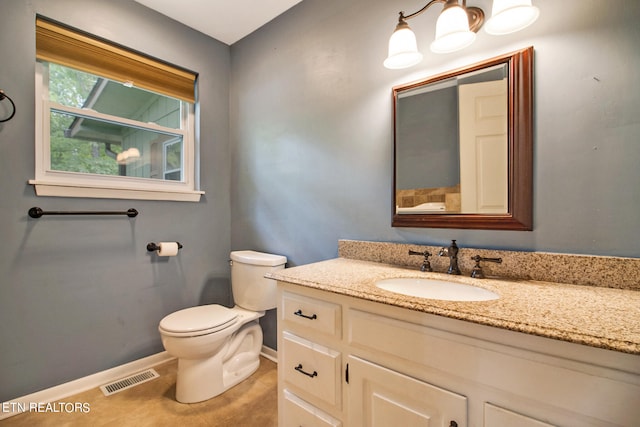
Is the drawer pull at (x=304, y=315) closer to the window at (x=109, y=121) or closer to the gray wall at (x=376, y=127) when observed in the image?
the gray wall at (x=376, y=127)

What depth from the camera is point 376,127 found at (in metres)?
1.51

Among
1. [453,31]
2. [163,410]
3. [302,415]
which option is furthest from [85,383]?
[453,31]

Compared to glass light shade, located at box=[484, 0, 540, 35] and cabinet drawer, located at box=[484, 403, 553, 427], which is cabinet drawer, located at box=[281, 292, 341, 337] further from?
glass light shade, located at box=[484, 0, 540, 35]

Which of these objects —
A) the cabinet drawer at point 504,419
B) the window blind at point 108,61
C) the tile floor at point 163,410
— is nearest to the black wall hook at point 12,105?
the window blind at point 108,61

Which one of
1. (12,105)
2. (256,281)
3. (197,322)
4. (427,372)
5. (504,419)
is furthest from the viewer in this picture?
(256,281)

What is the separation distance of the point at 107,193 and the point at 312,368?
1.68 m

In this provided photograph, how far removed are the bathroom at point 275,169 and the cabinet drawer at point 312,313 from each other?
603 mm

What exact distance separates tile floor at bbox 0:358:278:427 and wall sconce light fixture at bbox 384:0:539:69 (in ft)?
6.33

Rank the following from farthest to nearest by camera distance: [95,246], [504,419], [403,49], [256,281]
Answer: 1. [256,281]
2. [95,246]
3. [403,49]
4. [504,419]

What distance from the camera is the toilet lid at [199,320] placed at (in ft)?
4.97

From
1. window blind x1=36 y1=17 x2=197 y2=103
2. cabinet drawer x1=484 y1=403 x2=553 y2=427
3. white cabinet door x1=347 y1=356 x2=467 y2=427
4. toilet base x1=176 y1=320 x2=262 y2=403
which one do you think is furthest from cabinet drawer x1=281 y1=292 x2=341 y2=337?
window blind x1=36 y1=17 x2=197 y2=103

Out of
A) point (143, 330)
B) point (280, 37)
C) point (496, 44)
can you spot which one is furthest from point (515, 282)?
point (143, 330)

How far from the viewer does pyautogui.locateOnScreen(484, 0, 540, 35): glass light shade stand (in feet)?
3.20

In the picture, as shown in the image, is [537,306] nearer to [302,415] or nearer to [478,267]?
[478,267]
